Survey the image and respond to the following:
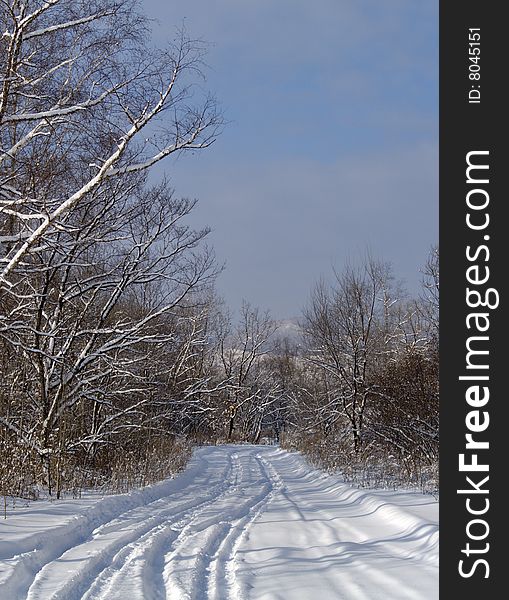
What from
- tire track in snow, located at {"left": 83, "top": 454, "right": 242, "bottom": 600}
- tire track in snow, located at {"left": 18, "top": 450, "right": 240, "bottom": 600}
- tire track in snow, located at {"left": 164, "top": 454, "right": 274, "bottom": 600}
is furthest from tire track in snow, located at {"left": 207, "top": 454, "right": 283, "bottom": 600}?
tire track in snow, located at {"left": 18, "top": 450, "right": 240, "bottom": 600}

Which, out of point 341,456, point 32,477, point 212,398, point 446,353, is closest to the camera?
point 446,353

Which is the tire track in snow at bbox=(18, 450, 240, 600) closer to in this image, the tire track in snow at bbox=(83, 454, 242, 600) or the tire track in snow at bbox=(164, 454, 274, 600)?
the tire track in snow at bbox=(83, 454, 242, 600)

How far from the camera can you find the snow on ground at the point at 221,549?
507 cm

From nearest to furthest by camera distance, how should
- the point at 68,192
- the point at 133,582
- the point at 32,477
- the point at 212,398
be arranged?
the point at 133,582
the point at 68,192
the point at 32,477
the point at 212,398

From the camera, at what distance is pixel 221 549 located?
267 inches

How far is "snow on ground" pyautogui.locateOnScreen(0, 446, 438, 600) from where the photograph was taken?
507 cm

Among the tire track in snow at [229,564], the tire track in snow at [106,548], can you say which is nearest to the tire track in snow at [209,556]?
the tire track in snow at [229,564]

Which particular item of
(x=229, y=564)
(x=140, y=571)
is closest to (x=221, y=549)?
(x=229, y=564)

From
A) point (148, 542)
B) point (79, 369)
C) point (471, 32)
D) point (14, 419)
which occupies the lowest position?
point (148, 542)

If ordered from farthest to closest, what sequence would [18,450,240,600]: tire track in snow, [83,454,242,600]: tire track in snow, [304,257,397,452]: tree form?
[304,257,397,452]: tree < [18,450,240,600]: tire track in snow < [83,454,242,600]: tire track in snow

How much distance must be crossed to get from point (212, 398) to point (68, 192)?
34.5m

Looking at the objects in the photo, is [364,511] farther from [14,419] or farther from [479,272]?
[14,419]

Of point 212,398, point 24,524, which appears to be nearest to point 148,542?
point 24,524

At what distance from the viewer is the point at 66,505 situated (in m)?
9.13
